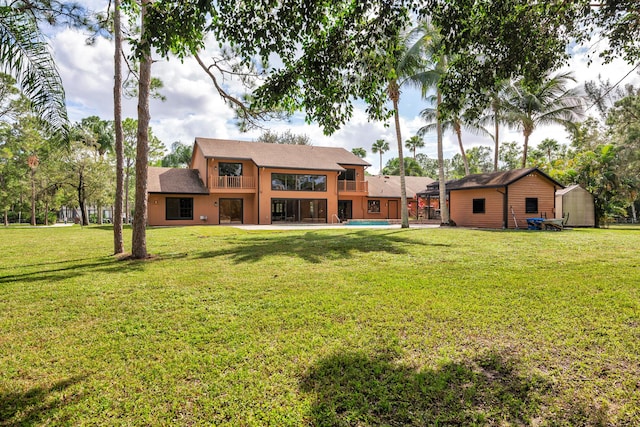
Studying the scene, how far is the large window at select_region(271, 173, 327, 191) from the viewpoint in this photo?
25.9 meters

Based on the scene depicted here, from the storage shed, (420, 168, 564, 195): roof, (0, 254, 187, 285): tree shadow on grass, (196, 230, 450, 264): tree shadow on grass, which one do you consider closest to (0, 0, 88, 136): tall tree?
(0, 254, 187, 285): tree shadow on grass

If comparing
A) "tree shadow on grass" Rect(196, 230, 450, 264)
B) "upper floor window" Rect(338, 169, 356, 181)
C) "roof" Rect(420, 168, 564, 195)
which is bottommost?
"tree shadow on grass" Rect(196, 230, 450, 264)

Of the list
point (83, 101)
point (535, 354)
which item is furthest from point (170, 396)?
point (83, 101)

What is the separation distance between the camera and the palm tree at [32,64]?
446 centimetres

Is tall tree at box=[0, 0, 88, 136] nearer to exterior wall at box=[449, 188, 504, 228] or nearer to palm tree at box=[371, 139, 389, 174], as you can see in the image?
exterior wall at box=[449, 188, 504, 228]

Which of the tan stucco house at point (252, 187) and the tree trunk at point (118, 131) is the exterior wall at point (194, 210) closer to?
the tan stucco house at point (252, 187)

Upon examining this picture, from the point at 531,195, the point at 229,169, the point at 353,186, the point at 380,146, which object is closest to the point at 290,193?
the point at 229,169

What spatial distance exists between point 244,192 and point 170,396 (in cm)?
2358

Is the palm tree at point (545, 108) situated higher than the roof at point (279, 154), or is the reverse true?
the palm tree at point (545, 108)

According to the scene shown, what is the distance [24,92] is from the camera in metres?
4.63

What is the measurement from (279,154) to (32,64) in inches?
909

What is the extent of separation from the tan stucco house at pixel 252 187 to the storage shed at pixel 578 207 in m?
14.0

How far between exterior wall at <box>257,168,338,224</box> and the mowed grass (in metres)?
18.6

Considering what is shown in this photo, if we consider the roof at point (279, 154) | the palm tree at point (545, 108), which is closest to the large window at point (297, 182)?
the roof at point (279, 154)
